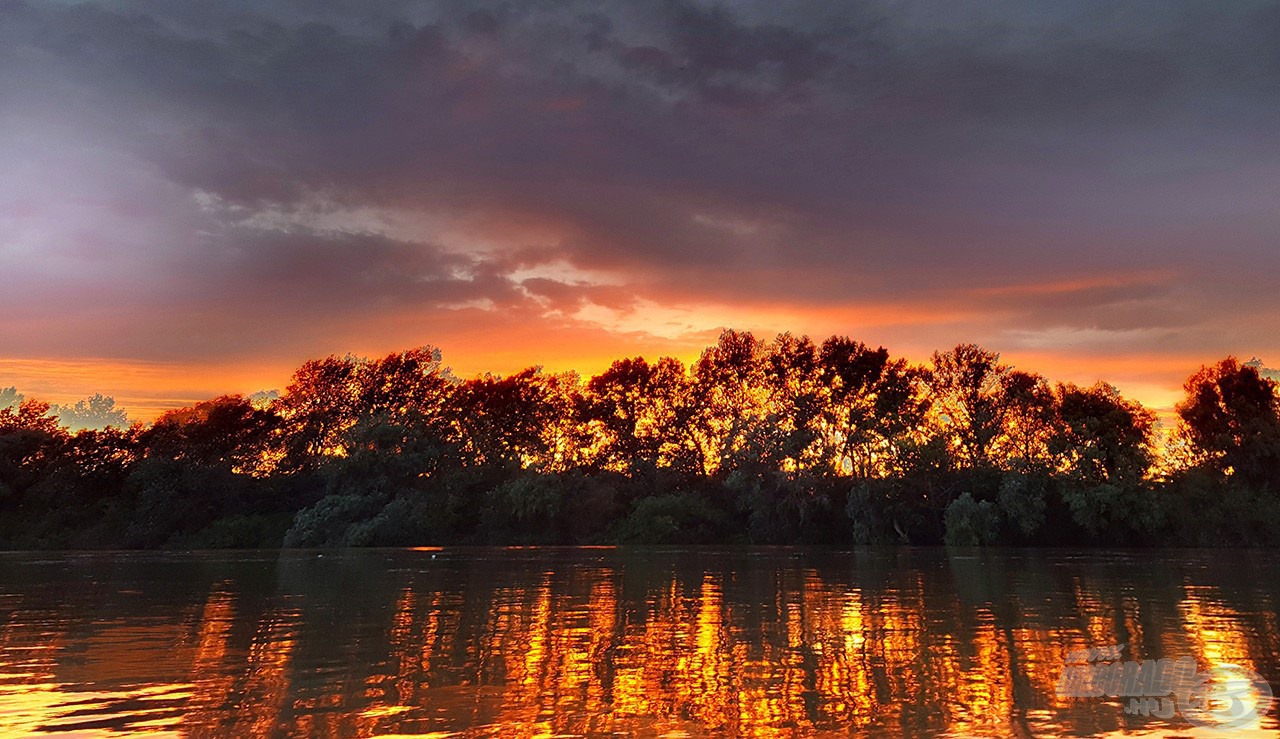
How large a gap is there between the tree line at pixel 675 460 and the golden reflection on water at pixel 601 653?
5398cm

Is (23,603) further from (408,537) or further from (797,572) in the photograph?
(408,537)

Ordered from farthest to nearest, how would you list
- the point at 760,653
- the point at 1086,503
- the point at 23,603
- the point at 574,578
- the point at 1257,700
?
the point at 1086,503, the point at 574,578, the point at 23,603, the point at 760,653, the point at 1257,700

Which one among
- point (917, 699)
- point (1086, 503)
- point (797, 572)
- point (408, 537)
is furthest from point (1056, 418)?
point (917, 699)

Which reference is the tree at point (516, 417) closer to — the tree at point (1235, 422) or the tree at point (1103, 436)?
the tree at point (1103, 436)

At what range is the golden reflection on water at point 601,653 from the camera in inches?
532

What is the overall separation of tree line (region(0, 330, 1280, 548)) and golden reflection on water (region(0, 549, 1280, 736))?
A: 5398 cm

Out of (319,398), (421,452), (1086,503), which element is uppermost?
(319,398)

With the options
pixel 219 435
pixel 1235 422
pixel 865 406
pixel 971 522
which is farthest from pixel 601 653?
pixel 219 435

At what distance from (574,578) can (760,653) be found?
26.1m

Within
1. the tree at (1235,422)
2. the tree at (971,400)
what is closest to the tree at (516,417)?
the tree at (971,400)

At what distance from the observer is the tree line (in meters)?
93.2

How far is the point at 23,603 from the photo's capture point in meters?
33.0

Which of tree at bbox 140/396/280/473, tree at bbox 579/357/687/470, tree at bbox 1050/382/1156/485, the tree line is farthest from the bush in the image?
tree at bbox 140/396/280/473

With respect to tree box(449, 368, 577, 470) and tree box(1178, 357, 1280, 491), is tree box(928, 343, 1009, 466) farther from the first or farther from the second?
tree box(449, 368, 577, 470)
